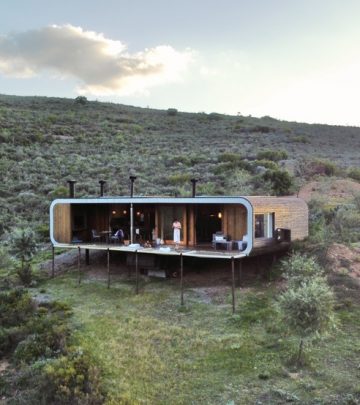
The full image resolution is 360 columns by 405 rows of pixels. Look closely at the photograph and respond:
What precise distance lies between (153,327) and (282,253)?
780 centimetres

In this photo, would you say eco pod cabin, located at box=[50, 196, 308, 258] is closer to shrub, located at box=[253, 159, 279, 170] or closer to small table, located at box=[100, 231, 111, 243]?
small table, located at box=[100, 231, 111, 243]

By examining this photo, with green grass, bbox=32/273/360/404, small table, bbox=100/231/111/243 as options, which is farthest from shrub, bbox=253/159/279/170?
green grass, bbox=32/273/360/404

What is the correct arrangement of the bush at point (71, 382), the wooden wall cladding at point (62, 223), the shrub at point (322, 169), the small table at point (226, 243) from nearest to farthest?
the bush at point (71, 382), the small table at point (226, 243), the wooden wall cladding at point (62, 223), the shrub at point (322, 169)

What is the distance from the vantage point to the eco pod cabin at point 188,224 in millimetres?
15531

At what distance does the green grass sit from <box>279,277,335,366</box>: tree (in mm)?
808

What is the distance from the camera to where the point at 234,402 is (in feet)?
28.2

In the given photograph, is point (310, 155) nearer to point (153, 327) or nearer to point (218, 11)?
point (218, 11)

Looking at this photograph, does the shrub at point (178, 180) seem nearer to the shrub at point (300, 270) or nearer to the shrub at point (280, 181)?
the shrub at point (280, 181)

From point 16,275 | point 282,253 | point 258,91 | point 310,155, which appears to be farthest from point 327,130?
point 16,275

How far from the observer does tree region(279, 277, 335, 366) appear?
9.90 metres

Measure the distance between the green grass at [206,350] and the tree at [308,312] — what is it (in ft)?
2.65

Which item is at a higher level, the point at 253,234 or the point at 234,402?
the point at 253,234

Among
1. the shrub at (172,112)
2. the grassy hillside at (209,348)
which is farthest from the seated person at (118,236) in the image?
the shrub at (172,112)

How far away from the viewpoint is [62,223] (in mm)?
19672
